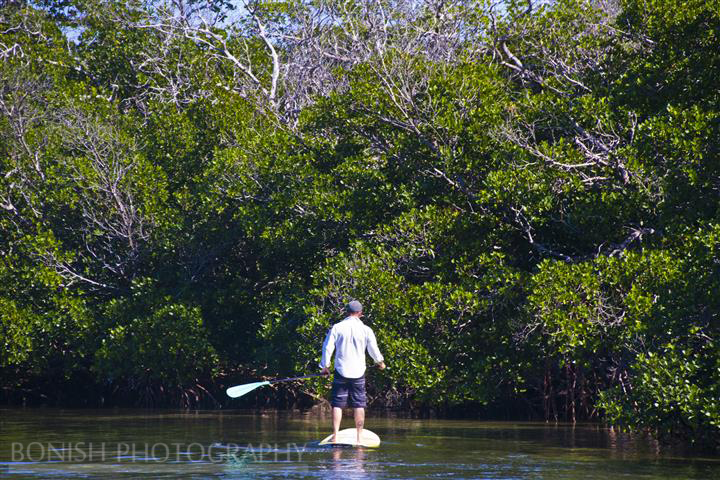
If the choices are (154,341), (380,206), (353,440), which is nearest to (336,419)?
(353,440)

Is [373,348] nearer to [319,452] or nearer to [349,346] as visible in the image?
[349,346]

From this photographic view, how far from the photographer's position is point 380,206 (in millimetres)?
21047

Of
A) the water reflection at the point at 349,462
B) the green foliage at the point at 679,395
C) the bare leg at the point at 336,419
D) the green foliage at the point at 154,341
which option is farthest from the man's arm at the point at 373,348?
the green foliage at the point at 154,341

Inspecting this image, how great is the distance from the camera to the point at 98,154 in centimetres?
2441

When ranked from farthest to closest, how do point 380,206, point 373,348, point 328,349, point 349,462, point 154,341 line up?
point 154,341, point 380,206, point 373,348, point 328,349, point 349,462

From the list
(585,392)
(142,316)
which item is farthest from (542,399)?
(142,316)

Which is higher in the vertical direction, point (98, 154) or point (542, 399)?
point (98, 154)

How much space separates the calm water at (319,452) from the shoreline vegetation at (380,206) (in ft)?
3.07

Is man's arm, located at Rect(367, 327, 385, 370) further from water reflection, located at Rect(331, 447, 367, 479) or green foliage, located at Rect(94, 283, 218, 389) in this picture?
green foliage, located at Rect(94, 283, 218, 389)

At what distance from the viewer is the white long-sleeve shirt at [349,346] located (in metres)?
13.6

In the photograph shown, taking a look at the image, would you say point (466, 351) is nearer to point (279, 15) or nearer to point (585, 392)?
point (585, 392)

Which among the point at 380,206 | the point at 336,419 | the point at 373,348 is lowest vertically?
the point at 336,419

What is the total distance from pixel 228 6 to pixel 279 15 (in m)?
3.55

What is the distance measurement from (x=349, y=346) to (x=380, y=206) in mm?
7714
